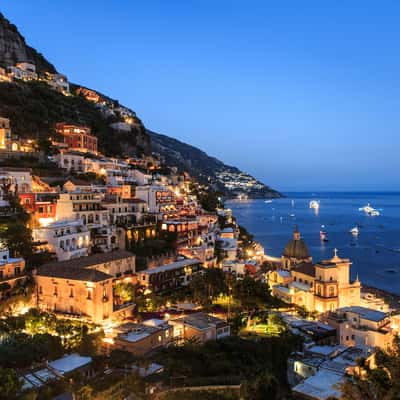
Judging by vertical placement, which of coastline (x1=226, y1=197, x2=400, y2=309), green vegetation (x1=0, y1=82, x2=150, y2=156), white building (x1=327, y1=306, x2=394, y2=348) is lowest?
coastline (x1=226, y1=197, x2=400, y2=309)

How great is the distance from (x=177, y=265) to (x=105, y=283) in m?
8.94

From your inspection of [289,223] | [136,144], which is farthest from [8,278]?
[289,223]

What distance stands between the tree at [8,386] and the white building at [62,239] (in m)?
13.5

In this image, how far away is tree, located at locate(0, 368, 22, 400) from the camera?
12.8 meters

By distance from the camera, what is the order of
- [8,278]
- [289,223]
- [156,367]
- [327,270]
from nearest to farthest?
[156,367], [8,278], [327,270], [289,223]

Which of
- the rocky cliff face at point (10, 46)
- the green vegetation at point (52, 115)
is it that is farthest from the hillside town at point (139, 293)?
the rocky cliff face at point (10, 46)

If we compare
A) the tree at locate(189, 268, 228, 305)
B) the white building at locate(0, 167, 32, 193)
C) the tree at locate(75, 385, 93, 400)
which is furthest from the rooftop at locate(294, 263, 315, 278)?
the tree at locate(75, 385, 93, 400)

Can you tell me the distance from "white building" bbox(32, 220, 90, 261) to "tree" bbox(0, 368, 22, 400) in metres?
13.5

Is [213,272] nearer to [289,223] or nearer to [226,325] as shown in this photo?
[226,325]

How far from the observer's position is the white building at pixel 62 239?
26578 mm

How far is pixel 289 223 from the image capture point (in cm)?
10819

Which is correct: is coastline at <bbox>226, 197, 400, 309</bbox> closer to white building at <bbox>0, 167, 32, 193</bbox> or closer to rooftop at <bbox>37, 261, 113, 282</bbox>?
rooftop at <bbox>37, 261, 113, 282</bbox>

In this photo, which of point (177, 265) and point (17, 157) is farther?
point (17, 157)

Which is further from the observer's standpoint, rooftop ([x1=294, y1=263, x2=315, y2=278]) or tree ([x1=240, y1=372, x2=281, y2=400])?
rooftop ([x1=294, y1=263, x2=315, y2=278])
